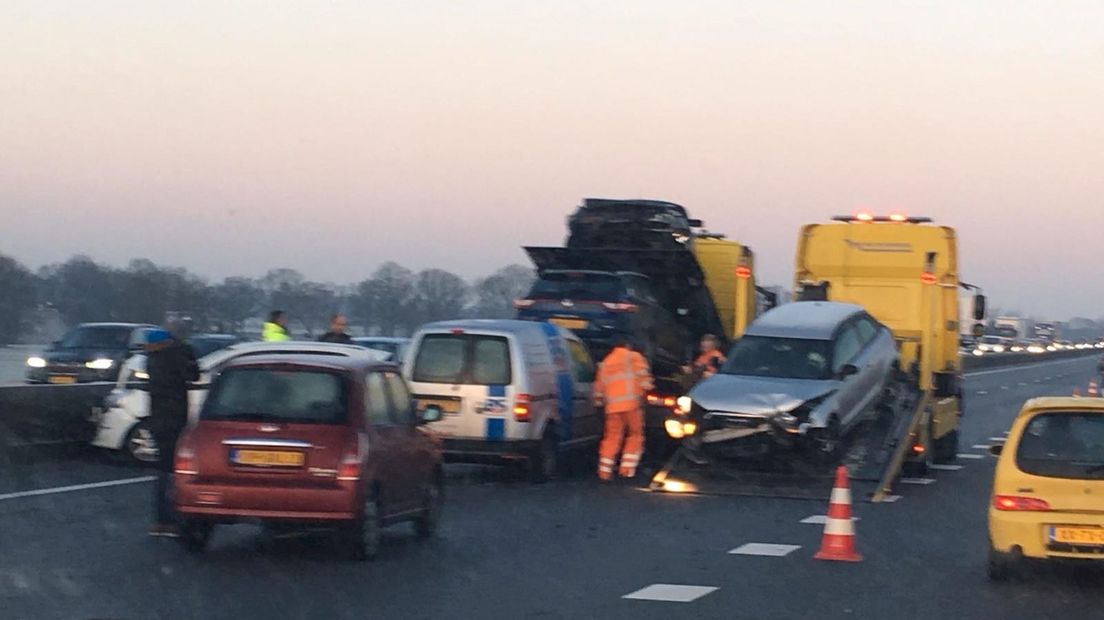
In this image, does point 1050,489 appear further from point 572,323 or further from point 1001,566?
point 572,323

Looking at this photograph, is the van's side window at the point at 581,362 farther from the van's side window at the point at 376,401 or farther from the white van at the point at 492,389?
the van's side window at the point at 376,401

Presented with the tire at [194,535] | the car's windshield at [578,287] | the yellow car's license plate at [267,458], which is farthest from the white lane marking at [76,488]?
the car's windshield at [578,287]

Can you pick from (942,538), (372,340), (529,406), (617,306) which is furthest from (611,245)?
(942,538)

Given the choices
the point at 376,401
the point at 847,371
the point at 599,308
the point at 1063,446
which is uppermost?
the point at 599,308

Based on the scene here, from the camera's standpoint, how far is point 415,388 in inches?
774

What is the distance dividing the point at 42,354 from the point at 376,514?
2167 cm

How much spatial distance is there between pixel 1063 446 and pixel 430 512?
200 inches

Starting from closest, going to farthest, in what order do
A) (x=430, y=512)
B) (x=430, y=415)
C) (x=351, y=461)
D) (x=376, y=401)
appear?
(x=351, y=461), (x=376, y=401), (x=430, y=512), (x=430, y=415)

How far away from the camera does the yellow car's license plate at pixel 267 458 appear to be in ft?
40.7

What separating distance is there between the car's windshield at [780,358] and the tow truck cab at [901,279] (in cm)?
292

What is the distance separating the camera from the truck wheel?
2355 centimetres

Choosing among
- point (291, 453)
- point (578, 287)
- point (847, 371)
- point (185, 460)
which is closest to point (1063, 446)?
point (291, 453)

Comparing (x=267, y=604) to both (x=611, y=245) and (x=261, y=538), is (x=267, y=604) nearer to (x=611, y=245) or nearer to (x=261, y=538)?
(x=261, y=538)

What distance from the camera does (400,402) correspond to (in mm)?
13883
